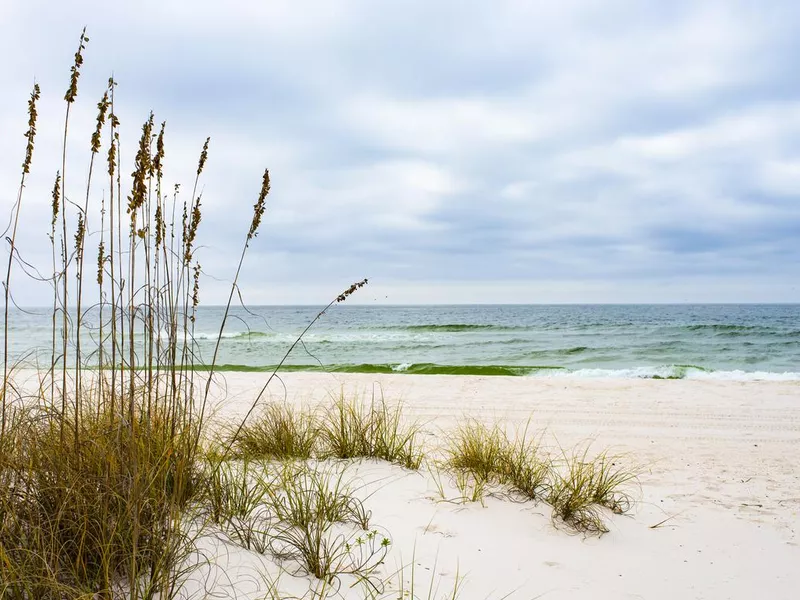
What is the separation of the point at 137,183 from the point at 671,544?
11.2 ft

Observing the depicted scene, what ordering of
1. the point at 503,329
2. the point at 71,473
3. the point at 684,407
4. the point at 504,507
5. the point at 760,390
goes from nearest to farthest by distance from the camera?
the point at 71,473 → the point at 504,507 → the point at 684,407 → the point at 760,390 → the point at 503,329

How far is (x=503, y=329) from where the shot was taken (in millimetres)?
33781

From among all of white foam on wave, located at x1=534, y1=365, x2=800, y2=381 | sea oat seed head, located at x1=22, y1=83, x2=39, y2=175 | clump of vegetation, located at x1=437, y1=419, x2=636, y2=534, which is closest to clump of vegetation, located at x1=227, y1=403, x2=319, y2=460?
clump of vegetation, located at x1=437, y1=419, x2=636, y2=534

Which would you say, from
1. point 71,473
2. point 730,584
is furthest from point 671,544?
point 71,473

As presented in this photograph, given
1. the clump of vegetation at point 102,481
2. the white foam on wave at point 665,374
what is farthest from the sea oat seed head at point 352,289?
the white foam on wave at point 665,374

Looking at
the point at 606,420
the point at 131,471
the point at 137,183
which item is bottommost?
the point at 606,420

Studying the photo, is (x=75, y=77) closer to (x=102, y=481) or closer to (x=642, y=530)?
(x=102, y=481)

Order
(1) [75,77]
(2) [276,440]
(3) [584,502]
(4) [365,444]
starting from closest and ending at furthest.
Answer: (1) [75,77] < (3) [584,502] < (2) [276,440] < (4) [365,444]

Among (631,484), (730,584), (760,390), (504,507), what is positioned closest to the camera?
(730,584)

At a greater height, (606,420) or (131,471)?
(131,471)

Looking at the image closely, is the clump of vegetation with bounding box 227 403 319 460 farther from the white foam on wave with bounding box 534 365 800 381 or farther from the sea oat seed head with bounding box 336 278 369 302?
the white foam on wave with bounding box 534 365 800 381

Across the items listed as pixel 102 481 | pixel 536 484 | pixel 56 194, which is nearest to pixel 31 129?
pixel 56 194

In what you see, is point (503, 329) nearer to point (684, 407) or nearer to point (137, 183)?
point (684, 407)

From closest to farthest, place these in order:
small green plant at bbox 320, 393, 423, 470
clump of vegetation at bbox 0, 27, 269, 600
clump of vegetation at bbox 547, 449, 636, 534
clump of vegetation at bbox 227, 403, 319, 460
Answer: clump of vegetation at bbox 0, 27, 269, 600 → clump of vegetation at bbox 547, 449, 636, 534 → clump of vegetation at bbox 227, 403, 319, 460 → small green plant at bbox 320, 393, 423, 470
